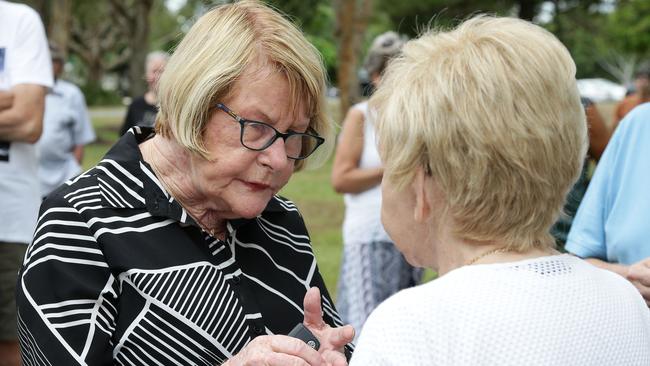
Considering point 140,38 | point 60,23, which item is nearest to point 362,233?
point 60,23

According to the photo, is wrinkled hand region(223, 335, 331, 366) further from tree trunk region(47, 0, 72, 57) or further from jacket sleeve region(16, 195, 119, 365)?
tree trunk region(47, 0, 72, 57)

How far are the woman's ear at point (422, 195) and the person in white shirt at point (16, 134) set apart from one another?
250 centimetres

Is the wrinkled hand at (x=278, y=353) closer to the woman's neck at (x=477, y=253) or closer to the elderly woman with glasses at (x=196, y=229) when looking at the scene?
the elderly woman with glasses at (x=196, y=229)

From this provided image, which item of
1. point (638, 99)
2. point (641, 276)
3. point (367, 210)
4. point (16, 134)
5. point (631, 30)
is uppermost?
point (641, 276)

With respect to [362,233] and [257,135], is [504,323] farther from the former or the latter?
[362,233]

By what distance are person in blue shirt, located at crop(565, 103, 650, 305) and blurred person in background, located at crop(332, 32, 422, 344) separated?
220cm

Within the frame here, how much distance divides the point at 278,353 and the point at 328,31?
52.1m

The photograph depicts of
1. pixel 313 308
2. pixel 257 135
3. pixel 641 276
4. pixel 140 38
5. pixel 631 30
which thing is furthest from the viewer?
pixel 631 30

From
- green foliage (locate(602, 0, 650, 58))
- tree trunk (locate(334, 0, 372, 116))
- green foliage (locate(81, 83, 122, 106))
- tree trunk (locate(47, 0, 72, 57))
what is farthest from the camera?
green foliage (locate(81, 83, 122, 106))

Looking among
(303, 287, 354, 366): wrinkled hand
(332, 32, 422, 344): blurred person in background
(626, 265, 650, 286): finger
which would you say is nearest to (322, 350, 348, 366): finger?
(303, 287, 354, 366): wrinkled hand

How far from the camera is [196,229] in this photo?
2340mm

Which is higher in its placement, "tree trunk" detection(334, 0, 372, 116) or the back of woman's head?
the back of woman's head

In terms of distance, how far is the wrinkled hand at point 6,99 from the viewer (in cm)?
364

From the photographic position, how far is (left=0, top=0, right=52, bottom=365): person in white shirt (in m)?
3.69
